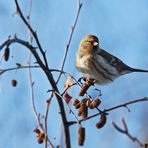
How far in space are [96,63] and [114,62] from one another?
0.43 metres

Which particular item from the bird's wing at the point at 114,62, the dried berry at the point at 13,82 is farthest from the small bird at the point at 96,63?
the dried berry at the point at 13,82

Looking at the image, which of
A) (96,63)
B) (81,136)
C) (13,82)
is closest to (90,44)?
(96,63)

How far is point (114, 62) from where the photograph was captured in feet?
17.1

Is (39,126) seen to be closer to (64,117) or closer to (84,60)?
(64,117)

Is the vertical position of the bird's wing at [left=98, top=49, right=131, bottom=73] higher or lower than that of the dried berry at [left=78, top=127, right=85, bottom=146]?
higher

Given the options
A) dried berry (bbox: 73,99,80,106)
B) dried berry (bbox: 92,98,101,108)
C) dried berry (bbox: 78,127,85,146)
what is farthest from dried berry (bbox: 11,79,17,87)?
dried berry (bbox: 78,127,85,146)

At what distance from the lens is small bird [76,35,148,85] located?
468 centimetres

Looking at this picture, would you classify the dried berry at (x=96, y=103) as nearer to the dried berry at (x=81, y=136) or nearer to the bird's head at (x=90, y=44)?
the dried berry at (x=81, y=136)

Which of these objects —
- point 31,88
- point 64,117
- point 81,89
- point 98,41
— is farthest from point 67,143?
point 98,41

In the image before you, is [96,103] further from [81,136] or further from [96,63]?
[96,63]

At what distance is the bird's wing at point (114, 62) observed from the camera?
5087 millimetres

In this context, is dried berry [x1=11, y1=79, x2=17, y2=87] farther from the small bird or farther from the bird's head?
the bird's head

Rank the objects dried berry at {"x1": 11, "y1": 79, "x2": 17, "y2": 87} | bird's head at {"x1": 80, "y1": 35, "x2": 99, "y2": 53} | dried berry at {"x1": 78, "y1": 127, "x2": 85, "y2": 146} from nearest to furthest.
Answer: dried berry at {"x1": 78, "y1": 127, "x2": 85, "y2": 146} → dried berry at {"x1": 11, "y1": 79, "x2": 17, "y2": 87} → bird's head at {"x1": 80, "y1": 35, "x2": 99, "y2": 53}

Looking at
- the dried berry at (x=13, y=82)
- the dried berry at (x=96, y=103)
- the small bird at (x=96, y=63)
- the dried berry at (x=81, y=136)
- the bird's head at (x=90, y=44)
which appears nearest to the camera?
the dried berry at (x=81, y=136)
